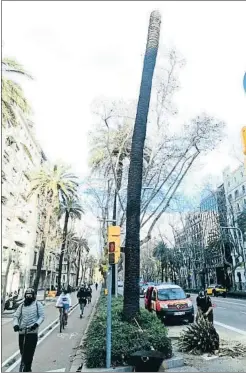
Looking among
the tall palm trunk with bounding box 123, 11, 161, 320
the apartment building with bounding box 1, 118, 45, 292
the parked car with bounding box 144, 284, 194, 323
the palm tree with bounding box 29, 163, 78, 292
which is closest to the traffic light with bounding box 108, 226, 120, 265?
the tall palm trunk with bounding box 123, 11, 161, 320

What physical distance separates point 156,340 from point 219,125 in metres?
10.9

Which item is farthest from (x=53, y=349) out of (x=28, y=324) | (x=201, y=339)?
(x=201, y=339)

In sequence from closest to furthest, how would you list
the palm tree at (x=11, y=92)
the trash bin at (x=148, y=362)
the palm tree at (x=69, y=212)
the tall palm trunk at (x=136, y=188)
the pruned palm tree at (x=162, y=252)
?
1. the trash bin at (x=148, y=362)
2. the tall palm trunk at (x=136, y=188)
3. the palm tree at (x=11, y=92)
4. the palm tree at (x=69, y=212)
5. the pruned palm tree at (x=162, y=252)

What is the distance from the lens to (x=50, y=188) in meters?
34.2

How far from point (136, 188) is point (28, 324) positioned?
452cm

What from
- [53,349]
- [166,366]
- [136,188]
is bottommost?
[53,349]

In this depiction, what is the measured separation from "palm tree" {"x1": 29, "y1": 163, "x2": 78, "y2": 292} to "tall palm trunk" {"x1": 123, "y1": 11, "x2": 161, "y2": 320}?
24.2m

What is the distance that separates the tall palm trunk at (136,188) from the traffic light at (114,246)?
1928mm

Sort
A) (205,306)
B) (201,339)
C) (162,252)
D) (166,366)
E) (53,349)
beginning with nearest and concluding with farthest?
(166,366)
(201,339)
(53,349)
(205,306)
(162,252)

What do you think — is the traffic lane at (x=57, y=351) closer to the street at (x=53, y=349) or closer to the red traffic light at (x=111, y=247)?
the street at (x=53, y=349)

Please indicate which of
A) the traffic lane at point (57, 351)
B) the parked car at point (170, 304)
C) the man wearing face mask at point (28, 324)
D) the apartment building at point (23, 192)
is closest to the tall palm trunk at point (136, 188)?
the traffic lane at point (57, 351)

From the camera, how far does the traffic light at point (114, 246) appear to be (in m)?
7.17

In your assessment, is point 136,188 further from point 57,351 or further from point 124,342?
point 57,351

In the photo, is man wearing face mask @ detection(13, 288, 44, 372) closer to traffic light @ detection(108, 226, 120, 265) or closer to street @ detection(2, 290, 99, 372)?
street @ detection(2, 290, 99, 372)
